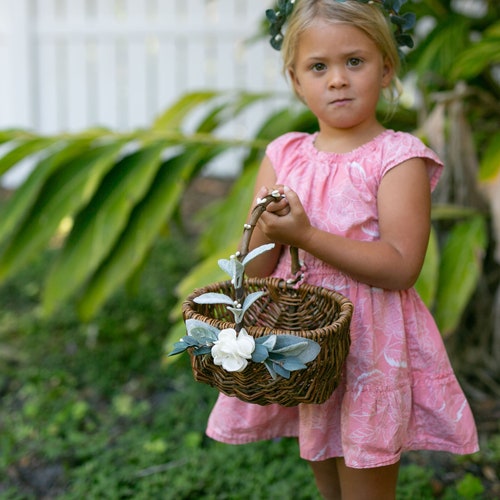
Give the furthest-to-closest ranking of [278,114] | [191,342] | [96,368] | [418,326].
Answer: [278,114]
[96,368]
[418,326]
[191,342]

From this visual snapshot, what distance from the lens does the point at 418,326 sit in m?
1.68

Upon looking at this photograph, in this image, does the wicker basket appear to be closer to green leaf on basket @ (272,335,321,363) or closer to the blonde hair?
green leaf on basket @ (272,335,321,363)

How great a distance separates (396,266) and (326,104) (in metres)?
0.37

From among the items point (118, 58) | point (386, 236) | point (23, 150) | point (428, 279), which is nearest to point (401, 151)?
point (386, 236)

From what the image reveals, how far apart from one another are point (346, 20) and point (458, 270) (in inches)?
56.0

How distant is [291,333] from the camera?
1.40 m

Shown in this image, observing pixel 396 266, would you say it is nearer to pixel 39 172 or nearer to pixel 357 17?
pixel 357 17

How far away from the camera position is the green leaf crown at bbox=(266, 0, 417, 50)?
1640 mm

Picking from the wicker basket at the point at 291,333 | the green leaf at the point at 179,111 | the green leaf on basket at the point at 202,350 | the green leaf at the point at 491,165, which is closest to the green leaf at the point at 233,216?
the green leaf at the point at 179,111

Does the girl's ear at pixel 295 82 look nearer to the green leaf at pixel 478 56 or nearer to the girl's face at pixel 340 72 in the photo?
the girl's face at pixel 340 72

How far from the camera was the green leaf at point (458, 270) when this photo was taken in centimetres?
265

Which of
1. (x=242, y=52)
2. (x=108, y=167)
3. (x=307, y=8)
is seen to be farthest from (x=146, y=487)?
(x=242, y=52)

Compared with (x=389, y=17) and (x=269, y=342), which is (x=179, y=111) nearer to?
(x=389, y=17)

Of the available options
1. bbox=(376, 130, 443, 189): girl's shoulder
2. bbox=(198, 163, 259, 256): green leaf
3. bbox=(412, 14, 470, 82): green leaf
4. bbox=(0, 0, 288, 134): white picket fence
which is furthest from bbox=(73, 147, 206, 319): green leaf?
bbox=(0, 0, 288, 134): white picket fence
